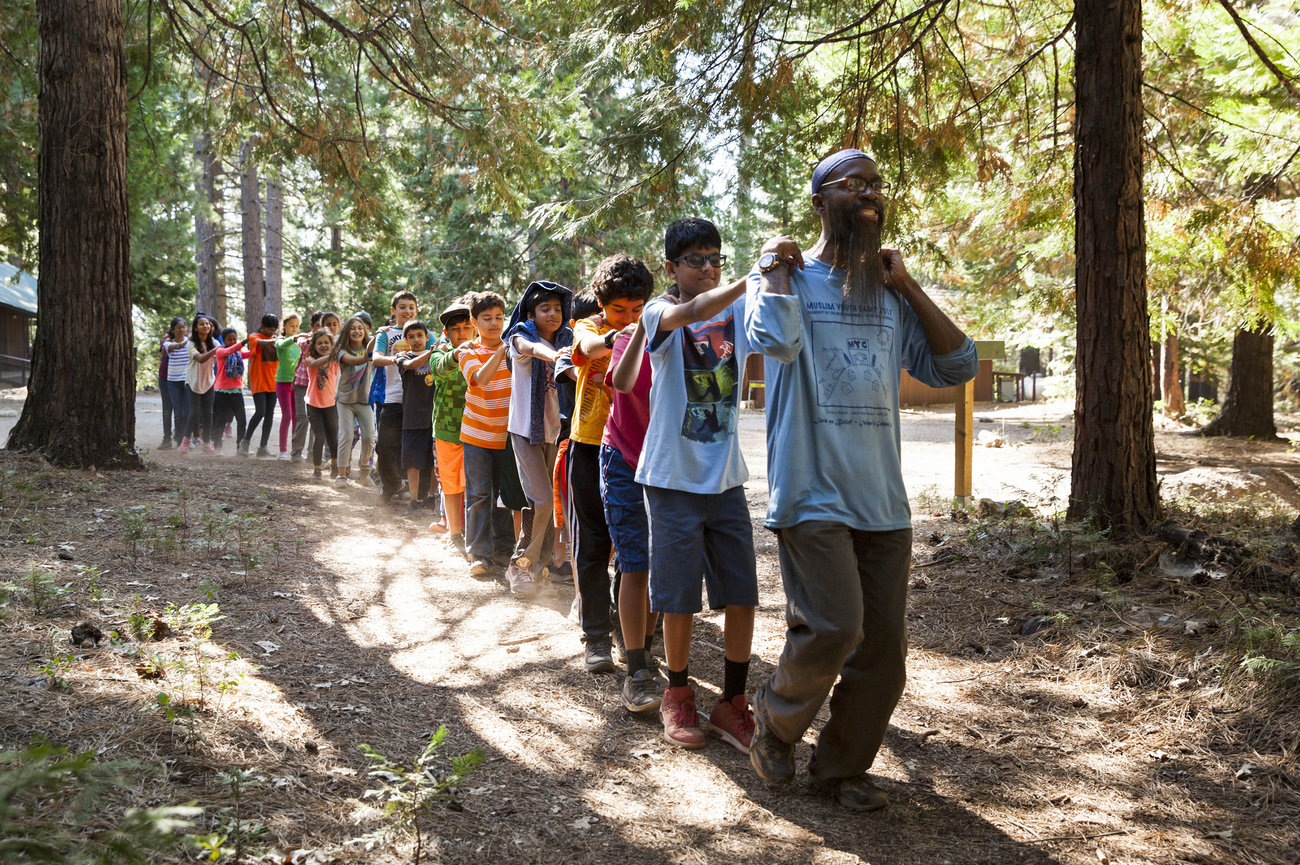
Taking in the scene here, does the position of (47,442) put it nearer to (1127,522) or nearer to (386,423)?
(386,423)

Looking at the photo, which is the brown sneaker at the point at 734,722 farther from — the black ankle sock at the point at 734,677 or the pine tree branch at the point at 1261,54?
the pine tree branch at the point at 1261,54

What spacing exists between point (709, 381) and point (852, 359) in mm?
782

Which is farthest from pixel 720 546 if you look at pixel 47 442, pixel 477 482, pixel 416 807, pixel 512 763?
pixel 47 442

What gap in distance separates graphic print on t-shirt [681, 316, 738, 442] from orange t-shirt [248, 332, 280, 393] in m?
10.5

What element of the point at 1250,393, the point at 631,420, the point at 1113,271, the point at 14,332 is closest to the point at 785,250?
the point at 631,420

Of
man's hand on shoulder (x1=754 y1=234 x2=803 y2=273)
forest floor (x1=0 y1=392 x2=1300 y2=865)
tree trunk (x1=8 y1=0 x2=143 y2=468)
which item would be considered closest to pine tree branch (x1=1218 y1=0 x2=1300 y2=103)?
forest floor (x1=0 y1=392 x2=1300 y2=865)

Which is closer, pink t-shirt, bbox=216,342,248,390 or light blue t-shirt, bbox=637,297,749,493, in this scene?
light blue t-shirt, bbox=637,297,749,493

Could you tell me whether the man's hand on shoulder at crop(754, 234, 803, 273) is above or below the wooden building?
below

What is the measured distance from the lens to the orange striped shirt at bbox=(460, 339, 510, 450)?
21.9 ft

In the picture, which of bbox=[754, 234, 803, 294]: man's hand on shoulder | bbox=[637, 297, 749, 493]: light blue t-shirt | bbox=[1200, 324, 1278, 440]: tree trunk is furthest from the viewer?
bbox=[1200, 324, 1278, 440]: tree trunk

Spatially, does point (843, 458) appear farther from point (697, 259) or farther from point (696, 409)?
point (697, 259)

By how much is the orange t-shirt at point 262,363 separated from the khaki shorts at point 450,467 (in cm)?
643

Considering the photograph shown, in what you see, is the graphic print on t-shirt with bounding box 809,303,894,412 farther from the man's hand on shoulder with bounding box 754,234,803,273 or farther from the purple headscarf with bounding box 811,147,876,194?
the purple headscarf with bounding box 811,147,876,194

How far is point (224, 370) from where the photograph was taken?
13078 millimetres
